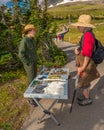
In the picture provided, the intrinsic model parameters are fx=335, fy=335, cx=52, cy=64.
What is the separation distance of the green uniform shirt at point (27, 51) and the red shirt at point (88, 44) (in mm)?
1352

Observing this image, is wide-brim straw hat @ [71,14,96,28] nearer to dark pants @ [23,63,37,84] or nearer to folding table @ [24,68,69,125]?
folding table @ [24,68,69,125]

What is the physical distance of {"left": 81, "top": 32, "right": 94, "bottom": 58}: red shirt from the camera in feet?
22.2

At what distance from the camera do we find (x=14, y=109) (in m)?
7.78

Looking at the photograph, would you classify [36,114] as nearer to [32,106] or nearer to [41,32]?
[32,106]

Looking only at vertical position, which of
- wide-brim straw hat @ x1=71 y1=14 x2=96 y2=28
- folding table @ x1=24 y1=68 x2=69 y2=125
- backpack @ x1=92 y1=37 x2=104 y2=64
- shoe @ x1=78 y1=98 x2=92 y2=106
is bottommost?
shoe @ x1=78 y1=98 x2=92 y2=106

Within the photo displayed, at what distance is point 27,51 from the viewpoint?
24.8 ft

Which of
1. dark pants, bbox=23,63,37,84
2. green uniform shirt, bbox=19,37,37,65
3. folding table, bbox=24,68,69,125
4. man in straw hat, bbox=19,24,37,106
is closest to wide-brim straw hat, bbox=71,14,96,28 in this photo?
man in straw hat, bbox=19,24,37,106

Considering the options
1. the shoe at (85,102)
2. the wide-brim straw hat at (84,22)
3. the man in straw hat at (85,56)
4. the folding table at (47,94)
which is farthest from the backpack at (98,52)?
the shoe at (85,102)

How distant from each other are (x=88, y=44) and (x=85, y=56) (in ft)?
0.98

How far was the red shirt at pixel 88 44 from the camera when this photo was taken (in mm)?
6777

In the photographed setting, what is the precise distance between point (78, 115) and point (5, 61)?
13.8 feet

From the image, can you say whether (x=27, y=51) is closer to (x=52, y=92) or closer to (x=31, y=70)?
(x=31, y=70)

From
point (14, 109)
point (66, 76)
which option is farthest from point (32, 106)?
point (66, 76)

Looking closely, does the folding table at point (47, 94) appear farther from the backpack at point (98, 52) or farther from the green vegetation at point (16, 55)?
the backpack at point (98, 52)
